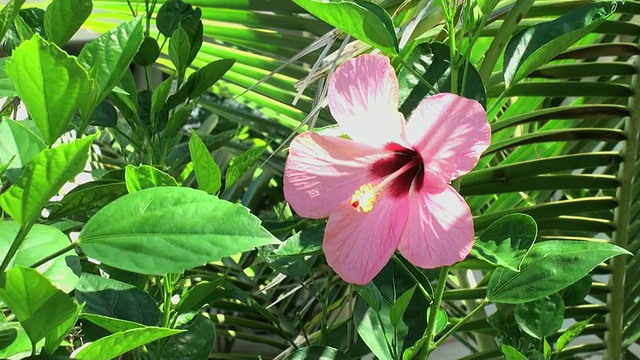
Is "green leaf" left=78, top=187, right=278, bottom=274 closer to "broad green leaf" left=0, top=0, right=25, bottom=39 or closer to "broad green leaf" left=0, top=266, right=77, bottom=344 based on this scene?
"broad green leaf" left=0, top=266, right=77, bottom=344

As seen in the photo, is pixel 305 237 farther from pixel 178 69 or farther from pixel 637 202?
pixel 637 202

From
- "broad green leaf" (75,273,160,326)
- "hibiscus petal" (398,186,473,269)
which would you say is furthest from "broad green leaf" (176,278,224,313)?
"hibiscus petal" (398,186,473,269)

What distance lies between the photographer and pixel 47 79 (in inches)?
12.5

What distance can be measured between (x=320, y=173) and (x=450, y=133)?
0.08 m

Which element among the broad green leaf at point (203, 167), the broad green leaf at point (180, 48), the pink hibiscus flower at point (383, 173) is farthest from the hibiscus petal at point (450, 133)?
the broad green leaf at point (180, 48)

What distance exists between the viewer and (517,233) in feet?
1.35

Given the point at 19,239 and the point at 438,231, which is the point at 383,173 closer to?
the point at 438,231

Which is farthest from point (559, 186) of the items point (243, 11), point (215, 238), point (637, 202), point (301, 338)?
point (215, 238)

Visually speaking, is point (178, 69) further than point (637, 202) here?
No

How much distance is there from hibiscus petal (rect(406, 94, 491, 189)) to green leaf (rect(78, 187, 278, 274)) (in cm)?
12

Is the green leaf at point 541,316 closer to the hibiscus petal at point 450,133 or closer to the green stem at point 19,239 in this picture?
the hibiscus petal at point 450,133

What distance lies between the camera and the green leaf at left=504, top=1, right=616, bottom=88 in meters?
0.42

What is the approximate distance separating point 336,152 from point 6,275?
0.63 ft

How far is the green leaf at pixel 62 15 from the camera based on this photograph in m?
0.45
